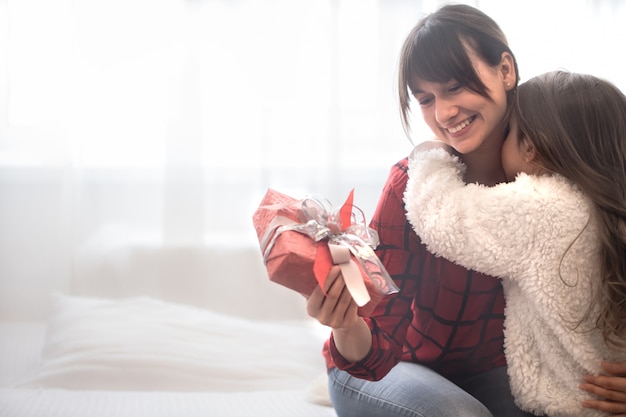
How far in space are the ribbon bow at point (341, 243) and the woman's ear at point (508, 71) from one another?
0.41 metres

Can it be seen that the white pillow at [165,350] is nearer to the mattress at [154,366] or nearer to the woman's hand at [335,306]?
the mattress at [154,366]

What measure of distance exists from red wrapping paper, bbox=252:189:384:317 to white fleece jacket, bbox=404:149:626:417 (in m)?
0.21

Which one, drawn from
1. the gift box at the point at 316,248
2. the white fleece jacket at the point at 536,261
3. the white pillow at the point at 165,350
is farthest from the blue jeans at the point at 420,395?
the white pillow at the point at 165,350

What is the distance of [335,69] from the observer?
3105 millimetres

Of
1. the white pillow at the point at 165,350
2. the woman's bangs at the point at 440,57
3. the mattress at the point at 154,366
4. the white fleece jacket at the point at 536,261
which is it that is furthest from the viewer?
the white pillow at the point at 165,350

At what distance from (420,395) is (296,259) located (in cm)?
39

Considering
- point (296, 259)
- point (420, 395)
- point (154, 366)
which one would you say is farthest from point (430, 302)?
point (154, 366)

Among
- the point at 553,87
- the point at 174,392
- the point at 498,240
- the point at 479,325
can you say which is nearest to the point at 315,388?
the point at 174,392

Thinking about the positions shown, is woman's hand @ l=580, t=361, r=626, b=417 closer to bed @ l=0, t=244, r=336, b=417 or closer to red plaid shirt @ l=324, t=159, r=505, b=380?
red plaid shirt @ l=324, t=159, r=505, b=380

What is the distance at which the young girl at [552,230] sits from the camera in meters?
1.21

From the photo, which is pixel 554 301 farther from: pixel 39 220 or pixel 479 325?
pixel 39 220

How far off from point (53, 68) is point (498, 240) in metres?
2.20

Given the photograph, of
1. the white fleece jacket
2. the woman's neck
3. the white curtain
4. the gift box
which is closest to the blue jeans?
the white fleece jacket

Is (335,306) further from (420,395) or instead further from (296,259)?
(420,395)
